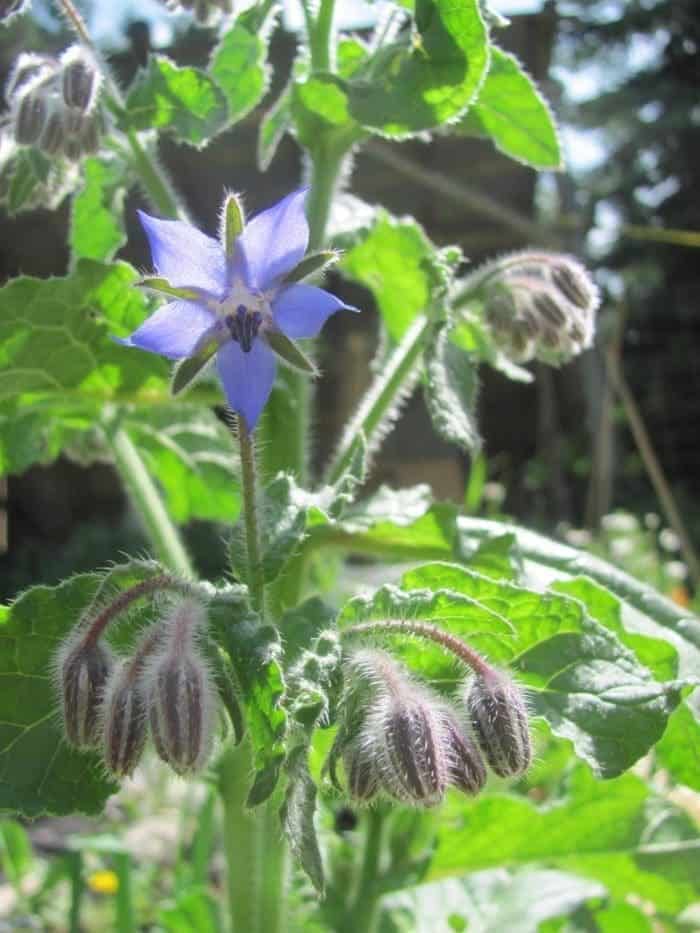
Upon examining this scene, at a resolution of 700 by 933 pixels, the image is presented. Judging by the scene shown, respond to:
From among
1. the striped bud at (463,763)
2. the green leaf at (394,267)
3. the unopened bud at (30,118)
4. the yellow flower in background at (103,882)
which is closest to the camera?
the striped bud at (463,763)

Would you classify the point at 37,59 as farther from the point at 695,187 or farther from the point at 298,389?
the point at 695,187

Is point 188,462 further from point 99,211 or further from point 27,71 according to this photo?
point 27,71

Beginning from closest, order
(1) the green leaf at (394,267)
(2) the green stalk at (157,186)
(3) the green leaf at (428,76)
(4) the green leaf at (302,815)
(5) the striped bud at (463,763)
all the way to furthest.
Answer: (4) the green leaf at (302,815), (5) the striped bud at (463,763), (3) the green leaf at (428,76), (2) the green stalk at (157,186), (1) the green leaf at (394,267)

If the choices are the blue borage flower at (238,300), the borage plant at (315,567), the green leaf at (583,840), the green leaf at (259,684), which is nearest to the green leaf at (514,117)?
the borage plant at (315,567)

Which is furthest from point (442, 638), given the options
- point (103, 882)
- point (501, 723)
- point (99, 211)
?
point (103, 882)

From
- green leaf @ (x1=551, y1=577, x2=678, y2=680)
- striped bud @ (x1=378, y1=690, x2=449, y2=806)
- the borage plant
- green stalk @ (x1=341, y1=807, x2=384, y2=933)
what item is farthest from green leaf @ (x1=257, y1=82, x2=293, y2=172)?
green stalk @ (x1=341, y1=807, x2=384, y2=933)

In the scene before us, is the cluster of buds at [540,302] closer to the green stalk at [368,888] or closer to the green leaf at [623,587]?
the green leaf at [623,587]
